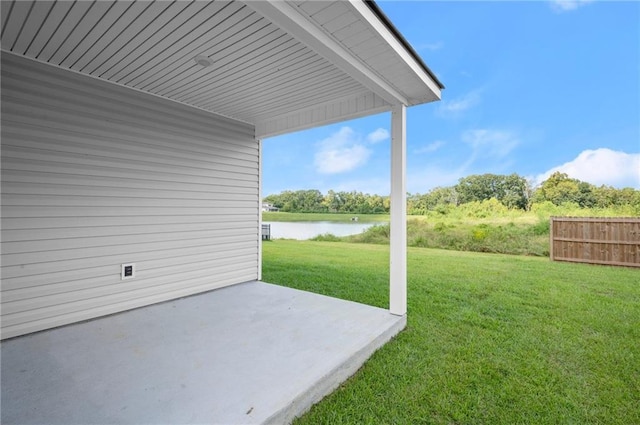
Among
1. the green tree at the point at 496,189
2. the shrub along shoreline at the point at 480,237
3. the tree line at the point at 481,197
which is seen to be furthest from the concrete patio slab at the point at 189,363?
the green tree at the point at 496,189

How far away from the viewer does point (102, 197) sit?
9.36 feet

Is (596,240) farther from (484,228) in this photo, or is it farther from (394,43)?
(394,43)

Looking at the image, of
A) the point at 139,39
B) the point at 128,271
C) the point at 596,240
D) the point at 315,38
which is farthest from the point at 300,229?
the point at 315,38

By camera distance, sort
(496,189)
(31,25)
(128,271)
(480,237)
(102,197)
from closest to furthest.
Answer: (31,25)
(102,197)
(128,271)
(480,237)
(496,189)

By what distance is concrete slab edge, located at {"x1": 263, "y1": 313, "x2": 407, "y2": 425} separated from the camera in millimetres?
1545

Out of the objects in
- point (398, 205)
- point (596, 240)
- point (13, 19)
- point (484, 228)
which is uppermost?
point (13, 19)

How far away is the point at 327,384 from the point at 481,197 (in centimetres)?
969

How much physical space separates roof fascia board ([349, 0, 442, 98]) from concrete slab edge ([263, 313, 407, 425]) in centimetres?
227

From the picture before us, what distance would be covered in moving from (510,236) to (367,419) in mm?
7799

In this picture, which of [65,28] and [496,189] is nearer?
[65,28]

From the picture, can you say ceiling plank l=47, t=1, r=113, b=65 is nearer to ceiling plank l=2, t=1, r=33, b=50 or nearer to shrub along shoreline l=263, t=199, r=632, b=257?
ceiling plank l=2, t=1, r=33, b=50

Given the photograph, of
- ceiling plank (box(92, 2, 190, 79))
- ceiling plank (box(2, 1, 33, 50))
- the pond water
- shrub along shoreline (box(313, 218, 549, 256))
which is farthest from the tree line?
ceiling plank (box(2, 1, 33, 50))

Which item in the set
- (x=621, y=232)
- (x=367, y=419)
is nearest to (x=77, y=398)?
(x=367, y=419)

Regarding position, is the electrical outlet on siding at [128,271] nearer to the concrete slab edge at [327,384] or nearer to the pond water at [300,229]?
the concrete slab edge at [327,384]
